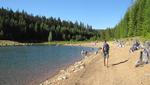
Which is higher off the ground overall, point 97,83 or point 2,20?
point 2,20

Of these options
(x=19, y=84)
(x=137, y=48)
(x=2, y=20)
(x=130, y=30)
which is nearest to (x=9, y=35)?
(x=2, y=20)

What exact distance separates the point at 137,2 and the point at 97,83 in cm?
11085

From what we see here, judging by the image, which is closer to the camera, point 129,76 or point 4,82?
point 129,76

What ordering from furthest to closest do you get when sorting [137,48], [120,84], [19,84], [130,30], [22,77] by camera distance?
[130,30] < [137,48] < [22,77] < [19,84] < [120,84]

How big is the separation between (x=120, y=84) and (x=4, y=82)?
46.9ft

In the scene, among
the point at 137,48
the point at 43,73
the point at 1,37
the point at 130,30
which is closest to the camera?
the point at 43,73

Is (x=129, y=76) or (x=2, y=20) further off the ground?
(x=2, y=20)

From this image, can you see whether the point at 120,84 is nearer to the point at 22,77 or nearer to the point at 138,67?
the point at 138,67

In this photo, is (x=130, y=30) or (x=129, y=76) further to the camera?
(x=130, y=30)

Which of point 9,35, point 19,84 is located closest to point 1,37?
point 9,35

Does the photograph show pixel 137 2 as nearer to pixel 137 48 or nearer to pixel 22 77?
pixel 137 48

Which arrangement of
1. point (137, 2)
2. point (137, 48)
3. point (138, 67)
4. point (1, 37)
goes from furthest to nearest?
1. point (1, 37)
2. point (137, 2)
3. point (137, 48)
4. point (138, 67)

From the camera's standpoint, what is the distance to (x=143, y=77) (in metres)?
25.6

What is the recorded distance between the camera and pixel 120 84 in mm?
24078
